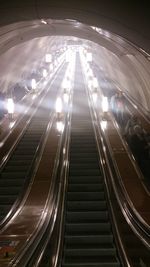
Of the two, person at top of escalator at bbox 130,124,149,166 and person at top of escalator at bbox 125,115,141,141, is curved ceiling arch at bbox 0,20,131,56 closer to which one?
person at top of escalator at bbox 125,115,141,141

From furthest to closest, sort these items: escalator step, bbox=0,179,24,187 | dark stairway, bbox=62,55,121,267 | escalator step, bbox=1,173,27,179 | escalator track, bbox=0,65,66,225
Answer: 1. escalator step, bbox=1,173,27,179
2. escalator step, bbox=0,179,24,187
3. escalator track, bbox=0,65,66,225
4. dark stairway, bbox=62,55,121,267

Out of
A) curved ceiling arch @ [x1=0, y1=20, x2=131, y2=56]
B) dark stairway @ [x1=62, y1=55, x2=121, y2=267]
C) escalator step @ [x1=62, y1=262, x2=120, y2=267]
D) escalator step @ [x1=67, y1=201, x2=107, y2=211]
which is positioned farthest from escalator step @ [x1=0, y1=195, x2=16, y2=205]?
curved ceiling arch @ [x1=0, y1=20, x2=131, y2=56]

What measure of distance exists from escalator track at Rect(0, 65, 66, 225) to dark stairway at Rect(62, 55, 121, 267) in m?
1.20

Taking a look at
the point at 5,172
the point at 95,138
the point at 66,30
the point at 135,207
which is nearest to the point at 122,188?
the point at 135,207

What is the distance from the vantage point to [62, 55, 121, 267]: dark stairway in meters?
8.13

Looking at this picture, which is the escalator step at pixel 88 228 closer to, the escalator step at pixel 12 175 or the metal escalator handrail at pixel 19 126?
the escalator step at pixel 12 175

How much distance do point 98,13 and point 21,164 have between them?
551cm

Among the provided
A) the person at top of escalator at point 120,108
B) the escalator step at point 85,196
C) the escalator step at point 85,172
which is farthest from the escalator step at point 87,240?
the person at top of escalator at point 120,108

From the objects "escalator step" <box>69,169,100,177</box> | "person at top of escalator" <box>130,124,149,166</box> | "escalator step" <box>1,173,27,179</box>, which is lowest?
"escalator step" <box>69,169,100,177</box>

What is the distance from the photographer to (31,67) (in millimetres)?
30703

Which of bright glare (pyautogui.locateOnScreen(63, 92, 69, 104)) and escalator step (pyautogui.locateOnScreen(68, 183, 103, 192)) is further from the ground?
bright glare (pyautogui.locateOnScreen(63, 92, 69, 104))

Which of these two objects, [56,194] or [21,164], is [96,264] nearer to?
[56,194]

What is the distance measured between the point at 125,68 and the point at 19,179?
10916mm

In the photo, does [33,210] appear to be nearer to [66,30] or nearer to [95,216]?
[95,216]
